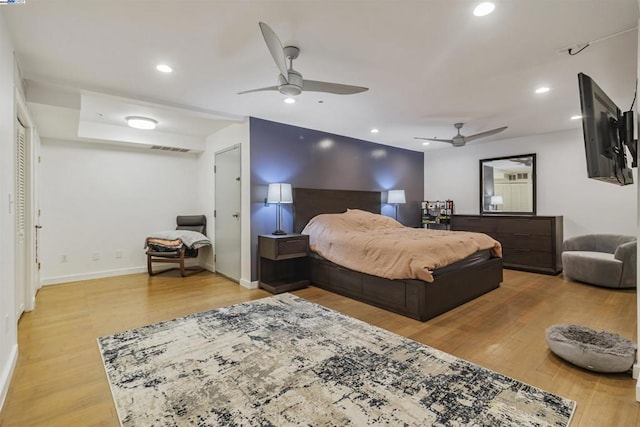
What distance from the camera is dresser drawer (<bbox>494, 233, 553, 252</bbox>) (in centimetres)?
520

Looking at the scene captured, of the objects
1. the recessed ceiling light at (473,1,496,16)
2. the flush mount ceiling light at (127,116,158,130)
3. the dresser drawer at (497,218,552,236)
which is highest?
the recessed ceiling light at (473,1,496,16)

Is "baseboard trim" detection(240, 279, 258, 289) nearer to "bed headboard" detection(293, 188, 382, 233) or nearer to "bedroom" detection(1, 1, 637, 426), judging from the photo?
"bedroom" detection(1, 1, 637, 426)

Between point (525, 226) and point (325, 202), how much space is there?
11.7ft

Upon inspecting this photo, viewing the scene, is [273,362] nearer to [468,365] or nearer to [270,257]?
[468,365]

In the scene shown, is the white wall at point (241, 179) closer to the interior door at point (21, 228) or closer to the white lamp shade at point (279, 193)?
the white lamp shade at point (279, 193)

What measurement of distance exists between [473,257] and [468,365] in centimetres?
200

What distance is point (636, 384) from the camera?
1987mm

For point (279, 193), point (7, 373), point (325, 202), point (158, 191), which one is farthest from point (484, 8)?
point (158, 191)

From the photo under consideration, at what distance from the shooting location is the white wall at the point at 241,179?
14.7 feet

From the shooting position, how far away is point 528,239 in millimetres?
5395

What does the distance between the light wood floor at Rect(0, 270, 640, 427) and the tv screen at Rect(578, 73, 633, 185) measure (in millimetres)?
1401

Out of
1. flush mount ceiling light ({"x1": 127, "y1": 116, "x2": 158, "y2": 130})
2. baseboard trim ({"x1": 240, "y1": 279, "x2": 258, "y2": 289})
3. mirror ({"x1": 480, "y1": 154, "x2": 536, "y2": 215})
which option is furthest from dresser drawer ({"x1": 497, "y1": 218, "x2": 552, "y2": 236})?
flush mount ceiling light ({"x1": 127, "y1": 116, "x2": 158, "y2": 130})

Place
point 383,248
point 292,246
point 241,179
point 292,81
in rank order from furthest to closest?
1. point 241,179
2. point 292,246
3. point 383,248
4. point 292,81

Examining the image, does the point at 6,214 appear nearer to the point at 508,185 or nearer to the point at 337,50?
the point at 337,50
